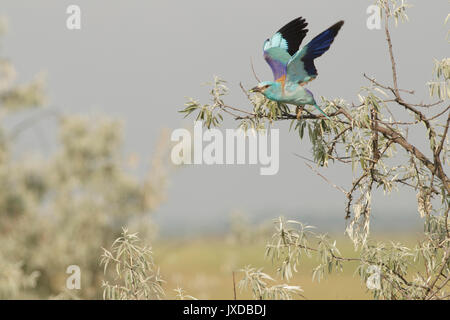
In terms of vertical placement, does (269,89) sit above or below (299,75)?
below

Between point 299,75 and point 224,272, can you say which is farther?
point 224,272

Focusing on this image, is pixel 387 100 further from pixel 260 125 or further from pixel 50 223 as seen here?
pixel 50 223

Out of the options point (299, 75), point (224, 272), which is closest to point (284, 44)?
point (299, 75)

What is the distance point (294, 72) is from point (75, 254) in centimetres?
1176

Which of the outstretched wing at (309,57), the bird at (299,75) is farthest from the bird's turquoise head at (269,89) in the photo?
the outstretched wing at (309,57)

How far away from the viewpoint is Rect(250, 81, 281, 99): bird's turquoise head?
405 cm

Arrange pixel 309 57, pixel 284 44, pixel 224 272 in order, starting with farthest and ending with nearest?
1. pixel 224 272
2. pixel 284 44
3. pixel 309 57

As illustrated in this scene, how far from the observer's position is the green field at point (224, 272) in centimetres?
492

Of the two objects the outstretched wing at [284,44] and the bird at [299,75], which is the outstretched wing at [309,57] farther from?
the outstretched wing at [284,44]

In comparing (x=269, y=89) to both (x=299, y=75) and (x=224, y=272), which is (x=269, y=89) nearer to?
(x=299, y=75)

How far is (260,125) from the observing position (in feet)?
15.6

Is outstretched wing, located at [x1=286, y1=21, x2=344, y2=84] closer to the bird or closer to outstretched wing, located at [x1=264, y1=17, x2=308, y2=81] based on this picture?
the bird

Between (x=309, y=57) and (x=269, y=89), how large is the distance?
38 centimetres

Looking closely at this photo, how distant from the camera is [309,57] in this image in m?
4.01
